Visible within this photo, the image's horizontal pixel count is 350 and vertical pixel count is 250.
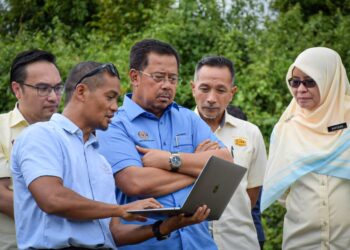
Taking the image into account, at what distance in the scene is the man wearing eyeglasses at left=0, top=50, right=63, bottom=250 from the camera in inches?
231

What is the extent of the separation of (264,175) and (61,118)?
253 centimetres

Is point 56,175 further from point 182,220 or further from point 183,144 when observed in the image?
point 183,144

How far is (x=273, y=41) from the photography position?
1151 cm

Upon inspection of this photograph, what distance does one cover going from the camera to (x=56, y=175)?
188 inches

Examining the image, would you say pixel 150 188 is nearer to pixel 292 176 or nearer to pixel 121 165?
pixel 121 165

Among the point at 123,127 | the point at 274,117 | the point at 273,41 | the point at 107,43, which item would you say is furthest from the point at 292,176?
the point at 107,43

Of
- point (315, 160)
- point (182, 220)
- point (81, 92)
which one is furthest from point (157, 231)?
point (315, 160)

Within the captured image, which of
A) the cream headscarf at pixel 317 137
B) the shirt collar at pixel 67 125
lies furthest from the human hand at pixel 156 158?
the cream headscarf at pixel 317 137

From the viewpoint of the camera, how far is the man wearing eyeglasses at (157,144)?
5.48 m

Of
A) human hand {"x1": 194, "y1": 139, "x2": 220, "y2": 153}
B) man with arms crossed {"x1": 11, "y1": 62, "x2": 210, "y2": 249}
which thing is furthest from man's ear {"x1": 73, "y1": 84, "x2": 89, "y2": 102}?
human hand {"x1": 194, "y1": 139, "x2": 220, "y2": 153}

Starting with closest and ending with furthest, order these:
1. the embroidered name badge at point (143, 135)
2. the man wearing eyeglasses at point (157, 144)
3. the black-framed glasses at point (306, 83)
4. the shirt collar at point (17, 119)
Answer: the man wearing eyeglasses at point (157, 144)
the embroidered name badge at point (143, 135)
the shirt collar at point (17, 119)
the black-framed glasses at point (306, 83)

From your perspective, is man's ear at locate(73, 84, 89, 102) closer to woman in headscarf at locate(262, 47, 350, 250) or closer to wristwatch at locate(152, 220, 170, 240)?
wristwatch at locate(152, 220, 170, 240)

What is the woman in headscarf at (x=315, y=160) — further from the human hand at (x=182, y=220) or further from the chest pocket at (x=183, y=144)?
the human hand at (x=182, y=220)

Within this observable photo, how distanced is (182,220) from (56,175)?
0.81 m
